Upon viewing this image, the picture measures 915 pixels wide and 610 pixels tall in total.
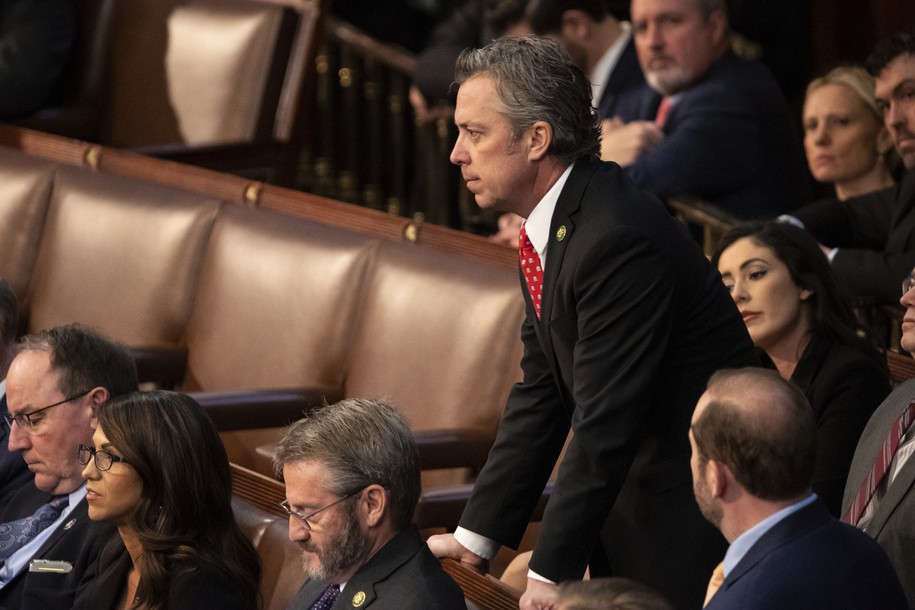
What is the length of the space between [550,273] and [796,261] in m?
0.92

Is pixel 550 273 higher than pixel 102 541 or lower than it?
higher

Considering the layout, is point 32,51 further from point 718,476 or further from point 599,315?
point 718,476

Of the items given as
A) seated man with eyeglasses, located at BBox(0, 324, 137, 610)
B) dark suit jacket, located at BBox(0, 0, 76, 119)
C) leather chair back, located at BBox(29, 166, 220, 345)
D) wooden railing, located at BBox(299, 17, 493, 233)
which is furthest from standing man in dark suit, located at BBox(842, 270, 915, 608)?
dark suit jacket, located at BBox(0, 0, 76, 119)

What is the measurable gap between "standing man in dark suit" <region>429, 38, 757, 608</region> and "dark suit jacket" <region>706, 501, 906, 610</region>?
0.31 meters

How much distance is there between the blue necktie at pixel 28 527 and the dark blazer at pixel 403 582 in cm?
82

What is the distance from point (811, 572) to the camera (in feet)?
5.64

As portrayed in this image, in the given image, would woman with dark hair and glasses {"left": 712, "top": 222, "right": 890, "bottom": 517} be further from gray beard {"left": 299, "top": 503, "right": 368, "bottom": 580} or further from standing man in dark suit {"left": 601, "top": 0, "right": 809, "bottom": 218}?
gray beard {"left": 299, "top": 503, "right": 368, "bottom": 580}

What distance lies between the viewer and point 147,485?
2.41 meters

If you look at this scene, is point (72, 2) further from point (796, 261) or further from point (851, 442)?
point (851, 442)

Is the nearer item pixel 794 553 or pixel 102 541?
pixel 794 553

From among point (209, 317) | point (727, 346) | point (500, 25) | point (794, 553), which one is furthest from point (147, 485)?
point (500, 25)

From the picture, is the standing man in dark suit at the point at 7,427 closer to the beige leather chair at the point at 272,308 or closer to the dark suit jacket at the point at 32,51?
the beige leather chair at the point at 272,308

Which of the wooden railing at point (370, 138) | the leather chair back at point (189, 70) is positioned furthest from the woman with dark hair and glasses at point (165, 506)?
the wooden railing at point (370, 138)

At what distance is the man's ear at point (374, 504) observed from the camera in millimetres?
2176
